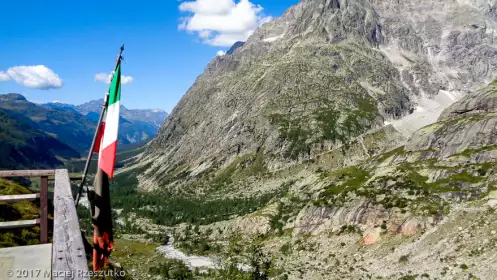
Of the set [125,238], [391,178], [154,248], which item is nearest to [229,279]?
[391,178]

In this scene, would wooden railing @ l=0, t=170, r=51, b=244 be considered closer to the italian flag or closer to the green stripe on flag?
the italian flag

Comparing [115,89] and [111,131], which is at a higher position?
[115,89]

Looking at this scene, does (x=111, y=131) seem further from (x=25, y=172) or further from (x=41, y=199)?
(x=25, y=172)

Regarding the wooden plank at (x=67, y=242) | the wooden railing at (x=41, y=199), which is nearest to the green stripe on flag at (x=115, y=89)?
the wooden railing at (x=41, y=199)

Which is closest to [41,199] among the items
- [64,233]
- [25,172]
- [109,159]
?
[25,172]

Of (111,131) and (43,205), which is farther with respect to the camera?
(111,131)

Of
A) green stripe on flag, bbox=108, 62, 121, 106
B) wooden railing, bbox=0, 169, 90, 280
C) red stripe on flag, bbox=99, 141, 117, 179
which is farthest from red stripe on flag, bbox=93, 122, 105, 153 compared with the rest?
wooden railing, bbox=0, 169, 90, 280
